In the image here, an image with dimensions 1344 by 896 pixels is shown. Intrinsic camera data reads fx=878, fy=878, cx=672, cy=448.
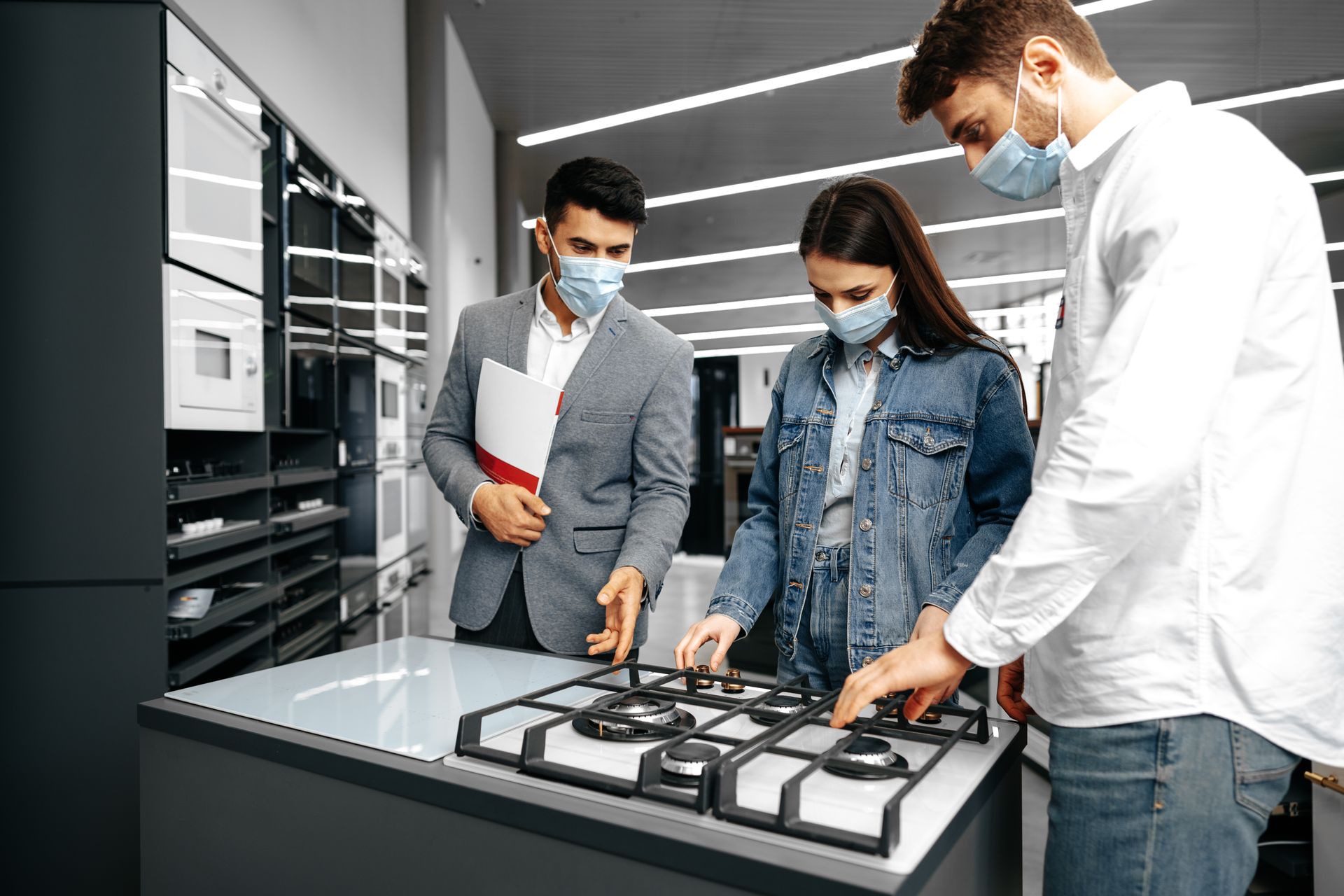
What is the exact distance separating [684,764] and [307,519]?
2.34 m

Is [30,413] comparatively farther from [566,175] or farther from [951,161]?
[951,161]

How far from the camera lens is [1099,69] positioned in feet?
3.10

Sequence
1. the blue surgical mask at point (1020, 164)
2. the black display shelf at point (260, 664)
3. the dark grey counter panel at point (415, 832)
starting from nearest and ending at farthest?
the dark grey counter panel at point (415, 832)
the blue surgical mask at point (1020, 164)
the black display shelf at point (260, 664)

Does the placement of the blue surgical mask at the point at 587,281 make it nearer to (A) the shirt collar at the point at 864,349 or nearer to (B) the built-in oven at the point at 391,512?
(A) the shirt collar at the point at 864,349

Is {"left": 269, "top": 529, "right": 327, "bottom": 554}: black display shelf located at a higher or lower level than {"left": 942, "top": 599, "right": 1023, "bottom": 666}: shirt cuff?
lower

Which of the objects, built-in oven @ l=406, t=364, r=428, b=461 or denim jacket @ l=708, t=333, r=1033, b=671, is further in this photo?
built-in oven @ l=406, t=364, r=428, b=461

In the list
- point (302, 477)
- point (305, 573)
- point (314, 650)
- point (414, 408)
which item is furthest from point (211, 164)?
point (414, 408)

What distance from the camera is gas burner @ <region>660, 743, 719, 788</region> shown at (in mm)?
848

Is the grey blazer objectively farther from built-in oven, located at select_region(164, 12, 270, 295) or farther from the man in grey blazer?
built-in oven, located at select_region(164, 12, 270, 295)

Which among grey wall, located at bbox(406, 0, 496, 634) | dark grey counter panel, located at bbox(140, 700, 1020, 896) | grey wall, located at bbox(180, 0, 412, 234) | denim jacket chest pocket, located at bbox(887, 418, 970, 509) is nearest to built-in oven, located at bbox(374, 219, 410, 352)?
grey wall, located at bbox(180, 0, 412, 234)

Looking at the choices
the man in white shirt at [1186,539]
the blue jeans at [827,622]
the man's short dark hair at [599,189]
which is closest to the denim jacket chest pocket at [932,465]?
the blue jeans at [827,622]

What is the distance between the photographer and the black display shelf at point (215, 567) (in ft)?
6.49

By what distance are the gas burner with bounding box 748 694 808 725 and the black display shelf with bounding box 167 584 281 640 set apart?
59.0 inches

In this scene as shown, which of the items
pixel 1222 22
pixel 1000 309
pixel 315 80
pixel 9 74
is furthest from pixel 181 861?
pixel 1000 309
